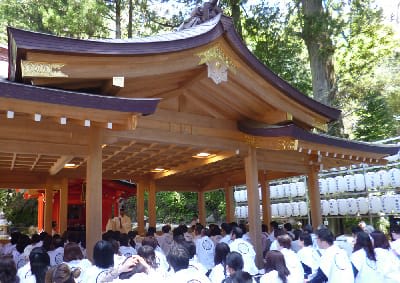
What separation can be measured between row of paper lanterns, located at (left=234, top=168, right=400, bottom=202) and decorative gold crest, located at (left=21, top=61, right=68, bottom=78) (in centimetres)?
942

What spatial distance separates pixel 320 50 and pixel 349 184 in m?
5.52

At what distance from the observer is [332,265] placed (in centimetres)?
506

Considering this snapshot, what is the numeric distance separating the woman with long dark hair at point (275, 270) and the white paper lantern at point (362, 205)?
8877 millimetres

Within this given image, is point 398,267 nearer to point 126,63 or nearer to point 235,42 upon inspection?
point 235,42

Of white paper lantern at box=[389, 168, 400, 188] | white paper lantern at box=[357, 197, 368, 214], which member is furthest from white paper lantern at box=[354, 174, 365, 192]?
white paper lantern at box=[389, 168, 400, 188]

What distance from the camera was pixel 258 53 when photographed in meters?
16.7

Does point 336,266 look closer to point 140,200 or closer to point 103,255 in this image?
point 103,255

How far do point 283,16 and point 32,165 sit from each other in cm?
1297

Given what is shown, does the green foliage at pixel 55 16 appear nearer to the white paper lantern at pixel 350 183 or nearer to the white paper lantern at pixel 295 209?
the white paper lantern at pixel 295 209

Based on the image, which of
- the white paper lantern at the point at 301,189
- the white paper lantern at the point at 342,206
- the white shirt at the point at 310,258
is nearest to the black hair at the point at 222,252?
the white shirt at the point at 310,258

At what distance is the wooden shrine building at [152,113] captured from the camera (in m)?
5.21

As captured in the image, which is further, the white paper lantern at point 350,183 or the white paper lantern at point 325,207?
the white paper lantern at point 325,207

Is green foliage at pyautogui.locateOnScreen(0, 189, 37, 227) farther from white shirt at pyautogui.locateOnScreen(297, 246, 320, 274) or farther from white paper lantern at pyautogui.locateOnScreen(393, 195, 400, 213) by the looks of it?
white shirt at pyautogui.locateOnScreen(297, 246, 320, 274)

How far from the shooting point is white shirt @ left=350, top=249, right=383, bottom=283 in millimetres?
5121
